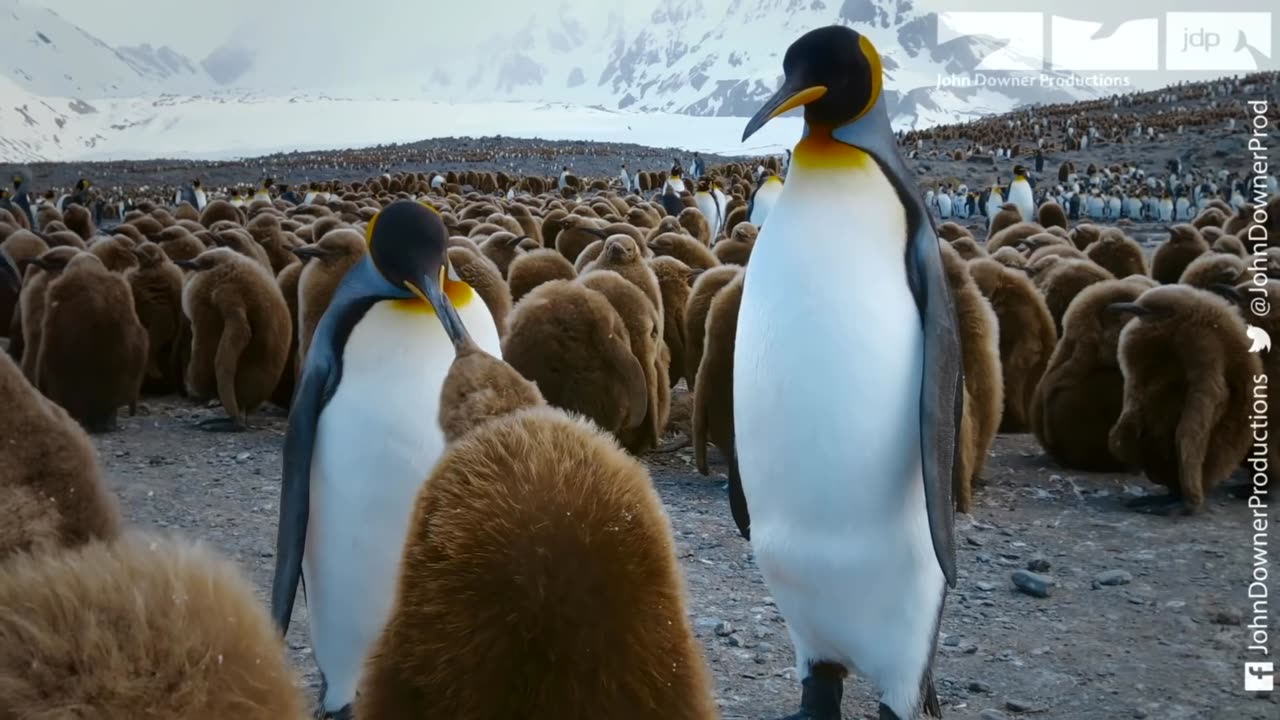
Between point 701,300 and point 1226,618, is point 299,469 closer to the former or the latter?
point 1226,618

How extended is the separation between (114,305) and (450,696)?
5.68 m

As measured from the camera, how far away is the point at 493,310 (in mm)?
5406

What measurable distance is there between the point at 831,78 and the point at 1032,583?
7.14 feet

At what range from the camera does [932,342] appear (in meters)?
2.54

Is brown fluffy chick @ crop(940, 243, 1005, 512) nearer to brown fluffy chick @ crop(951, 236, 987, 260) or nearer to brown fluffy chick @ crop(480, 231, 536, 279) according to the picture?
brown fluffy chick @ crop(951, 236, 987, 260)

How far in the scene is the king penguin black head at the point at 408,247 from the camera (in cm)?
267

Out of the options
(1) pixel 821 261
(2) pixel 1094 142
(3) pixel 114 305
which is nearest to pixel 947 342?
(1) pixel 821 261

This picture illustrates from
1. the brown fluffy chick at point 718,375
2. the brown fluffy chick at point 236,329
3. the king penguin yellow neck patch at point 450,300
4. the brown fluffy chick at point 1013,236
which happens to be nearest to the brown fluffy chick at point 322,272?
the brown fluffy chick at point 236,329

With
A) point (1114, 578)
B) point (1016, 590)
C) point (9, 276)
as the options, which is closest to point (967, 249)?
point (1114, 578)

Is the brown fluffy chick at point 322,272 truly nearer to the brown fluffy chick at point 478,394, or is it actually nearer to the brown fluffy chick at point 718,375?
the brown fluffy chick at point 718,375

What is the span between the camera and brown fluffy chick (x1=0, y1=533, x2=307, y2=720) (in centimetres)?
68

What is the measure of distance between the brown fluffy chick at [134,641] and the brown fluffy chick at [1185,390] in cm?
427

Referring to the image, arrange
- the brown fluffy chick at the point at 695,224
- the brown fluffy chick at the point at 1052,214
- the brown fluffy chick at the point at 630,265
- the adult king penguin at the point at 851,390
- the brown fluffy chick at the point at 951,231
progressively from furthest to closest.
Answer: the brown fluffy chick at the point at 1052,214, the brown fluffy chick at the point at 695,224, the brown fluffy chick at the point at 951,231, the brown fluffy chick at the point at 630,265, the adult king penguin at the point at 851,390

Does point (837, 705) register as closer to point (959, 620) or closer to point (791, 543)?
point (791, 543)
